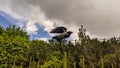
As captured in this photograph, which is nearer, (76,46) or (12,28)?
(76,46)

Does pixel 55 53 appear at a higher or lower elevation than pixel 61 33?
higher

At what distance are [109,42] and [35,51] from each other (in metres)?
10.2

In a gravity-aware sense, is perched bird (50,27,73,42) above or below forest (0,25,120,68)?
below

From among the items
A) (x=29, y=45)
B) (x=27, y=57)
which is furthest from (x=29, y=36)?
(x=27, y=57)

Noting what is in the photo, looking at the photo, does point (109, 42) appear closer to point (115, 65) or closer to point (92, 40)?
point (92, 40)

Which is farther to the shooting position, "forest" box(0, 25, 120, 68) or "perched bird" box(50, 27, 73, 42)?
"forest" box(0, 25, 120, 68)

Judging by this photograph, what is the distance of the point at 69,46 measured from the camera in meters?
39.7

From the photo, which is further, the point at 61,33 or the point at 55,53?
the point at 55,53

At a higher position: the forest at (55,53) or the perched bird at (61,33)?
the forest at (55,53)

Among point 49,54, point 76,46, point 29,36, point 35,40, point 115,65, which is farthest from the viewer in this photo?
point 29,36

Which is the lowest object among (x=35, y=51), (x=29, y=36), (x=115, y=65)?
(x=115, y=65)

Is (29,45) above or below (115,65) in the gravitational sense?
above

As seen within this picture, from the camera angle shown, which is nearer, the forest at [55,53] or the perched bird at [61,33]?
the perched bird at [61,33]

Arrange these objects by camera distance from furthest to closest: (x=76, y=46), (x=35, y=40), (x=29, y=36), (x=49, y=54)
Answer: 1. (x=29, y=36)
2. (x=35, y=40)
3. (x=76, y=46)
4. (x=49, y=54)
